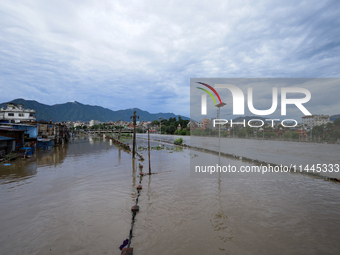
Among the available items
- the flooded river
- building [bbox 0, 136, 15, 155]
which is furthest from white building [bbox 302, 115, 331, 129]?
building [bbox 0, 136, 15, 155]

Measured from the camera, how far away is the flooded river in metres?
6.88

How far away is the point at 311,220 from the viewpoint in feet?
29.1

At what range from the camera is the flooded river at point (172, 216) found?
688 cm

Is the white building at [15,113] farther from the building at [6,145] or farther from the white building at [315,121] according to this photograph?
the white building at [315,121]

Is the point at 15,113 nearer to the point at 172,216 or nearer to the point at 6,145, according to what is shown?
the point at 6,145

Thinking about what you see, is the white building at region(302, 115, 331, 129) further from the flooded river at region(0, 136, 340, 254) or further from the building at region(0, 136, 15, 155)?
the building at region(0, 136, 15, 155)

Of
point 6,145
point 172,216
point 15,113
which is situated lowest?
point 172,216

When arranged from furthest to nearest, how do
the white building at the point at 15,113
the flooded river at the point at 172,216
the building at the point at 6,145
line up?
the white building at the point at 15,113 → the building at the point at 6,145 → the flooded river at the point at 172,216

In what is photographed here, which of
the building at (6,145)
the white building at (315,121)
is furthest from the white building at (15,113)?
the white building at (315,121)

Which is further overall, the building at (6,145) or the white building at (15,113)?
the white building at (15,113)

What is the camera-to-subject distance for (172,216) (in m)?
9.08

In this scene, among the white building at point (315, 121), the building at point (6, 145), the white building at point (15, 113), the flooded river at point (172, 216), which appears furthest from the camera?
the white building at point (315, 121)

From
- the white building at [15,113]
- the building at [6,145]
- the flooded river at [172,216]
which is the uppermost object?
the white building at [15,113]

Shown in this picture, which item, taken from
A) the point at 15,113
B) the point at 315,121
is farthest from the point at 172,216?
the point at 315,121
